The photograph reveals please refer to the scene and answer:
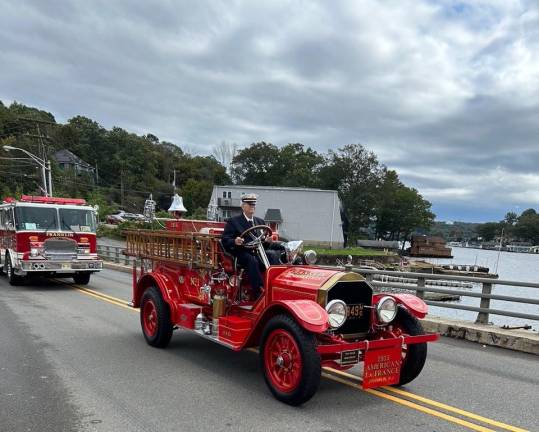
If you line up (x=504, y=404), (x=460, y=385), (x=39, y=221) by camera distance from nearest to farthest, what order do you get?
(x=504, y=404), (x=460, y=385), (x=39, y=221)

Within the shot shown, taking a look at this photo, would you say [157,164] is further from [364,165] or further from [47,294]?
[47,294]

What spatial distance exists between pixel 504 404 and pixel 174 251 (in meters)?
4.56

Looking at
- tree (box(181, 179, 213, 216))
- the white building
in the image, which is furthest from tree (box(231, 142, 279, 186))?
the white building

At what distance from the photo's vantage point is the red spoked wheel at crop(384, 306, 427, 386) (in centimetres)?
520

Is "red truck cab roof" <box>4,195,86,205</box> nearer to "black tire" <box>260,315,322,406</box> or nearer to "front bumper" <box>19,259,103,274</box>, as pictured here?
"front bumper" <box>19,259,103,274</box>

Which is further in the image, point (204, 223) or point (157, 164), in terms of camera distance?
point (157, 164)

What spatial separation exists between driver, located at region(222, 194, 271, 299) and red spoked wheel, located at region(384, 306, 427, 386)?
5.27 ft

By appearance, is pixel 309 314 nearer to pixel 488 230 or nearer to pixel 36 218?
pixel 36 218

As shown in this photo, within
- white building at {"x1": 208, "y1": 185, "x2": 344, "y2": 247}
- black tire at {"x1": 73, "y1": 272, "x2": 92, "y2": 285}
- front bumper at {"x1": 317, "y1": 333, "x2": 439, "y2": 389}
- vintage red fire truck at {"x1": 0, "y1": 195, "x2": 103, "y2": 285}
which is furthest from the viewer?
white building at {"x1": 208, "y1": 185, "x2": 344, "y2": 247}

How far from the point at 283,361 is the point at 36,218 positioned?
450 inches

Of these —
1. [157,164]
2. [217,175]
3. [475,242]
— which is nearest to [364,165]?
[217,175]

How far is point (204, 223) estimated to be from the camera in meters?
7.40

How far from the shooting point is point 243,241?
572 centimetres

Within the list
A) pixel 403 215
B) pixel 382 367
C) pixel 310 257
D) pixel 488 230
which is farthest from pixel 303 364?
pixel 488 230
